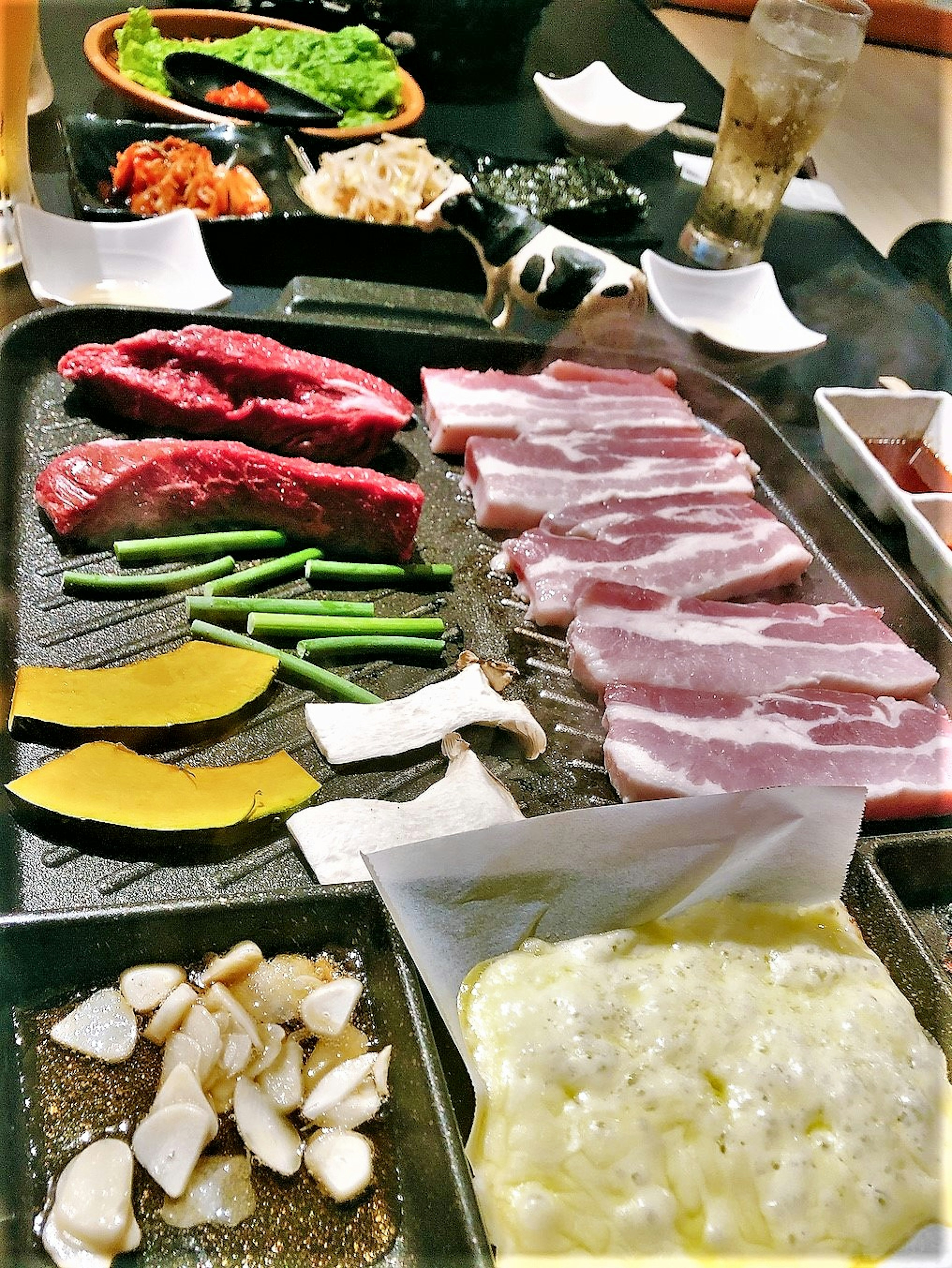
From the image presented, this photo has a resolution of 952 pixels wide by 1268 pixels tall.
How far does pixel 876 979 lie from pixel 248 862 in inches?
44.3

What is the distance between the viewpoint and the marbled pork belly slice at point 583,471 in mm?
2672

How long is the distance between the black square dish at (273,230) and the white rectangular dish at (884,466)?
57.2 inches

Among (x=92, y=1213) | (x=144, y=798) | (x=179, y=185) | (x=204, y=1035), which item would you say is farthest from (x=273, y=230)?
(x=92, y=1213)

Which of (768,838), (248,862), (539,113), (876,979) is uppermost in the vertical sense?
(539,113)

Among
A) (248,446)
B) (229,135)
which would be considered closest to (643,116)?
(229,135)

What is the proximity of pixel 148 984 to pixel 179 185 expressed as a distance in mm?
2913

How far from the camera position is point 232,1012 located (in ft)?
4.76

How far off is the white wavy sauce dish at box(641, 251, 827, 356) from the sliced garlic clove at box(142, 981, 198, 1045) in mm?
2730

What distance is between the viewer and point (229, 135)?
3.67m

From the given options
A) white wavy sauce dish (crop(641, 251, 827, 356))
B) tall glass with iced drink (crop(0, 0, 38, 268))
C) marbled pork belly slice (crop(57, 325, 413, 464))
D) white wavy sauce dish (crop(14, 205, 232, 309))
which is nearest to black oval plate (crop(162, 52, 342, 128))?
white wavy sauce dish (crop(14, 205, 232, 309))

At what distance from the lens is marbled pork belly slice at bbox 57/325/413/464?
2.60 m

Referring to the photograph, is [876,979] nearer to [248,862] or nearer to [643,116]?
[248,862]

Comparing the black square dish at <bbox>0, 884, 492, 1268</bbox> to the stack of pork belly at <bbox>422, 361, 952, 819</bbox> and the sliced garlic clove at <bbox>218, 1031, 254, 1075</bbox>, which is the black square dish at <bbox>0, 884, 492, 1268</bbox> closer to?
the sliced garlic clove at <bbox>218, 1031, 254, 1075</bbox>

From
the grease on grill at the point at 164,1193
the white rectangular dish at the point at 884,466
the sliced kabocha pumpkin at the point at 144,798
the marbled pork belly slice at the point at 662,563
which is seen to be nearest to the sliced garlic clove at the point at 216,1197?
the grease on grill at the point at 164,1193
